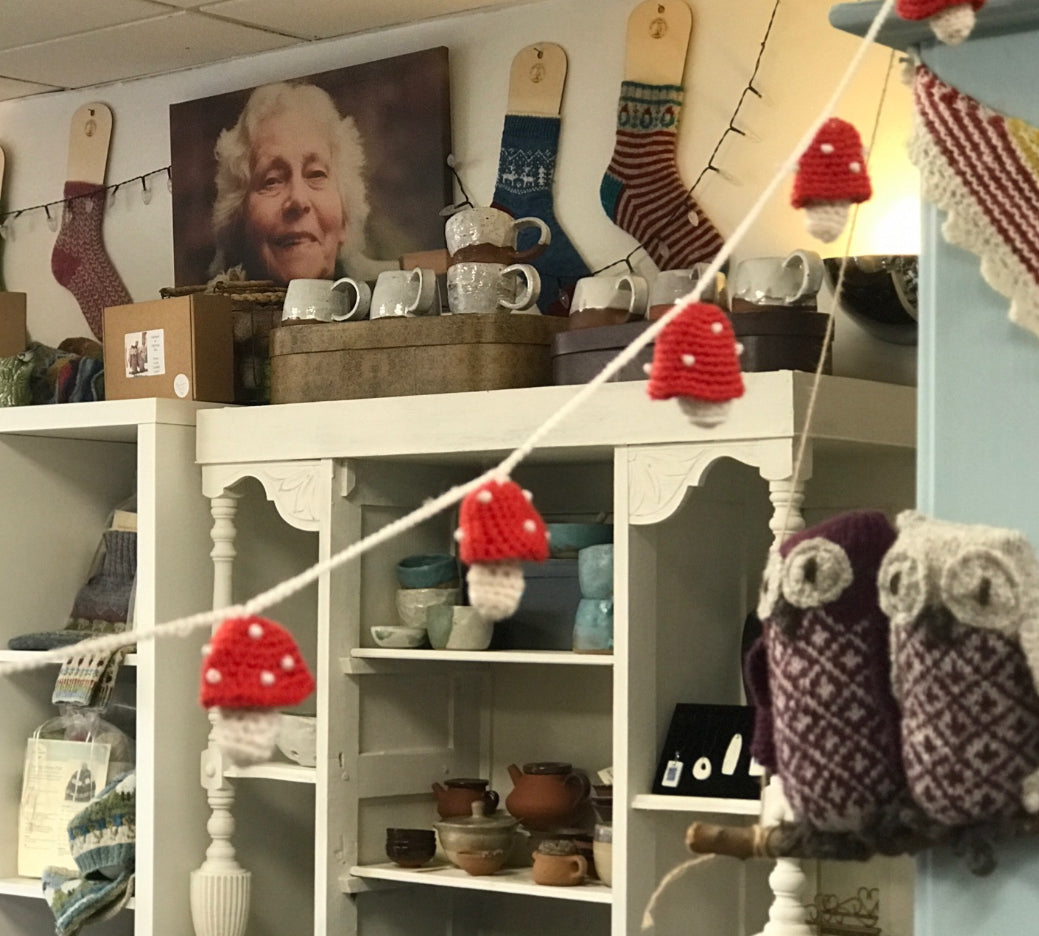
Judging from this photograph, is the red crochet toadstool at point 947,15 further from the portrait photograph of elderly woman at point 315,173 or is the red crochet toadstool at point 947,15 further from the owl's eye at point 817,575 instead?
the portrait photograph of elderly woman at point 315,173

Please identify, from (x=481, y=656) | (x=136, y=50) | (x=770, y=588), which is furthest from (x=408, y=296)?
(x=770, y=588)

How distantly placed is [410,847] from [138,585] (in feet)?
2.11

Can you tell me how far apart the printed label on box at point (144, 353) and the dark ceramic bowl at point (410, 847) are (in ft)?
2.93

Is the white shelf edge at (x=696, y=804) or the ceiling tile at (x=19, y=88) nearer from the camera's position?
the white shelf edge at (x=696, y=804)

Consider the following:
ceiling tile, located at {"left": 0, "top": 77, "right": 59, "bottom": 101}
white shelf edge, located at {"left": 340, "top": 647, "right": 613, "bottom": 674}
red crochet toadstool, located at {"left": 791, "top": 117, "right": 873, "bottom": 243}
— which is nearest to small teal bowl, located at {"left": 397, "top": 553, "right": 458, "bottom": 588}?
white shelf edge, located at {"left": 340, "top": 647, "right": 613, "bottom": 674}

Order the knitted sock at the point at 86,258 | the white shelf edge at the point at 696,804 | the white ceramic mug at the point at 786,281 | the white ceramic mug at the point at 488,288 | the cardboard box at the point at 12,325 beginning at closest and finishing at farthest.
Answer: the white shelf edge at the point at 696,804
the white ceramic mug at the point at 786,281
the white ceramic mug at the point at 488,288
the cardboard box at the point at 12,325
the knitted sock at the point at 86,258

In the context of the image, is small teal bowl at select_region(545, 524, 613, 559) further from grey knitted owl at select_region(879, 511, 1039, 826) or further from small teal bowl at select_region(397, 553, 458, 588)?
grey knitted owl at select_region(879, 511, 1039, 826)

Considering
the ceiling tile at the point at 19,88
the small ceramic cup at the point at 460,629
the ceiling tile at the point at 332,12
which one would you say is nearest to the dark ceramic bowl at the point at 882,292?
the small ceramic cup at the point at 460,629

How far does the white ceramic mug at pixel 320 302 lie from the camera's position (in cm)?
267

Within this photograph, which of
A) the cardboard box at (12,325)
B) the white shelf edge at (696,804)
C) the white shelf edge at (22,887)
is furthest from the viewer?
the cardboard box at (12,325)

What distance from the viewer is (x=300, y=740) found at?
2678 mm

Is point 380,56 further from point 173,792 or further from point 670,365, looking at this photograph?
point 670,365

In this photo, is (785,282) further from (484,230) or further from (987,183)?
(987,183)

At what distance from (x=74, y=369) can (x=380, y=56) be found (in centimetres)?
83
